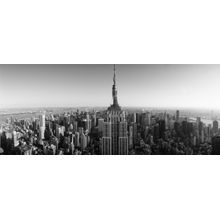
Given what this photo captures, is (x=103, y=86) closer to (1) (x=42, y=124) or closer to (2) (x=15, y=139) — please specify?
(1) (x=42, y=124)

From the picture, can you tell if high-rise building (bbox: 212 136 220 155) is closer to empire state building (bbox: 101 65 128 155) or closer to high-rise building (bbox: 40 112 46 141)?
empire state building (bbox: 101 65 128 155)

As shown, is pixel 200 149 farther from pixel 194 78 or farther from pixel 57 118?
pixel 57 118

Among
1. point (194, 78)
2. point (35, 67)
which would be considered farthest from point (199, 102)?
point (35, 67)

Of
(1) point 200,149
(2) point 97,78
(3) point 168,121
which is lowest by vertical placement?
(1) point 200,149

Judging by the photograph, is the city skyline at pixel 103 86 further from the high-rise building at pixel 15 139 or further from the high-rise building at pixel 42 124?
the high-rise building at pixel 15 139

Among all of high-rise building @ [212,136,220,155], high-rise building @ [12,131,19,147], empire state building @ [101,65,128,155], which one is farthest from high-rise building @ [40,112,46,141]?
high-rise building @ [212,136,220,155]

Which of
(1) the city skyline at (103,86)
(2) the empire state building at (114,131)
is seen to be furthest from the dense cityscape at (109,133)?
(1) the city skyline at (103,86)
